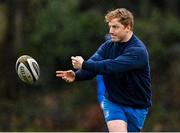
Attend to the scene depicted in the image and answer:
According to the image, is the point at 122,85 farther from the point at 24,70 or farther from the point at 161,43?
the point at 161,43

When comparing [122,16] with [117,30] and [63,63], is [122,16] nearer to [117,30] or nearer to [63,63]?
[117,30]

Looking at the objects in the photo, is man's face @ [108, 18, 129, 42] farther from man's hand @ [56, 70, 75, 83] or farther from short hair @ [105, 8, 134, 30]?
man's hand @ [56, 70, 75, 83]

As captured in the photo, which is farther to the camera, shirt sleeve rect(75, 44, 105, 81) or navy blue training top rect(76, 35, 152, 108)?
shirt sleeve rect(75, 44, 105, 81)

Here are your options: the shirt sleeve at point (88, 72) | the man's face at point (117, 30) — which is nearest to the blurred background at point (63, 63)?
the shirt sleeve at point (88, 72)

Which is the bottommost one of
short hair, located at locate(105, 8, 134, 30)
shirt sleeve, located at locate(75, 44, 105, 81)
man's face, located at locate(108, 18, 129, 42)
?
shirt sleeve, located at locate(75, 44, 105, 81)

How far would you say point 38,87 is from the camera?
20.3 metres

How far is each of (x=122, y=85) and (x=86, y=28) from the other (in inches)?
504

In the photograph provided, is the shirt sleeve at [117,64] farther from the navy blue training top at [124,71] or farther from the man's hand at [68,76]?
the man's hand at [68,76]

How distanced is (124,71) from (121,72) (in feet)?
0.24

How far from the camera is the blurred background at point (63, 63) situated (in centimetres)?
1938

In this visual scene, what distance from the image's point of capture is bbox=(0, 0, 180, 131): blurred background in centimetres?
1938

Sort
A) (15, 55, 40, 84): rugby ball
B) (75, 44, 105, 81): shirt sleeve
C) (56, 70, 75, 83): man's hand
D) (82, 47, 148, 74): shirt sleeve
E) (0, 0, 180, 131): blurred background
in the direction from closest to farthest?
(82, 47, 148, 74): shirt sleeve
(56, 70, 75, 83): man's hand
(75, 44, 105, 81): shirt sleeve
(15, 55, 40, 84): rugby ball
(0, 0, 180, 131): blurred background

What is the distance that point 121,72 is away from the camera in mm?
7367

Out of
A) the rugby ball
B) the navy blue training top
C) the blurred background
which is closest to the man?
the navy blue training top
